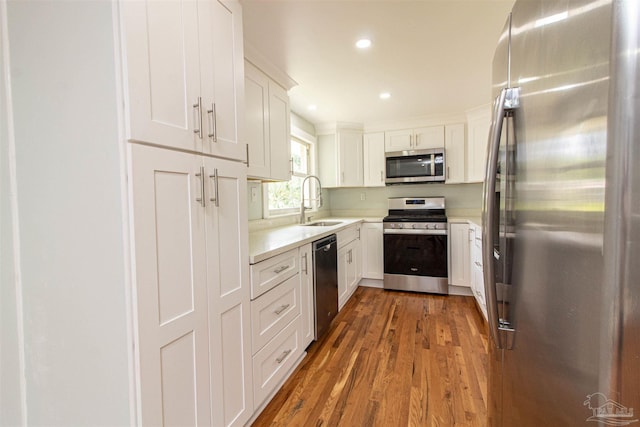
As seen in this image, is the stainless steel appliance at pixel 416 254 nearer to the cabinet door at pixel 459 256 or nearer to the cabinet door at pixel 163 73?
the cabinet door at pixel 459 256

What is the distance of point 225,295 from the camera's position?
4.30 ft

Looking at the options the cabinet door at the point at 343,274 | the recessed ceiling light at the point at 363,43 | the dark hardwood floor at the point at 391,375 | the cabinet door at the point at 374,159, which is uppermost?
the recessed ceiling light at the point at 363,43

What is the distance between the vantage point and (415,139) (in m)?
4.00

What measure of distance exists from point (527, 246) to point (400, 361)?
1772 mm

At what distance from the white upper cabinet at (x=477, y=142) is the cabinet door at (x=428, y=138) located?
342 millimetres

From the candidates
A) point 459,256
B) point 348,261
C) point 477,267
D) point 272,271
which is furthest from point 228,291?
point 459,256

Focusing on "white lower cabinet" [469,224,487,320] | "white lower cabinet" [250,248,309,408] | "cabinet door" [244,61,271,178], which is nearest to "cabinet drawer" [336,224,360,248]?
"white lower cabinet" [250,248,309,408]

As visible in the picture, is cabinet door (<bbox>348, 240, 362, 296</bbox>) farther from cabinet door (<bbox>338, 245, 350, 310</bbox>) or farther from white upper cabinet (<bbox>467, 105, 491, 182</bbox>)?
white upper cabinet (<bbox>467, 105, 491, 182</bbox>)

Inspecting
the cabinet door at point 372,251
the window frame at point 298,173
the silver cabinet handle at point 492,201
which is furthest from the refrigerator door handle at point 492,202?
the cabinet door at point 372,251

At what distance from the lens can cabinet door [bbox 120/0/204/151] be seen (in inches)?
35.4

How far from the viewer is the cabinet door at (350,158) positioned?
419 cm

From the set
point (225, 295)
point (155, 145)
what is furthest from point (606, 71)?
point (225, 295)

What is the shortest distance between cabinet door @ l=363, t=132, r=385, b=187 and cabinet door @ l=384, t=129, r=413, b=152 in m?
0.07

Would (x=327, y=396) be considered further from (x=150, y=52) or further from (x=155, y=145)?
(x=150, y=52)
